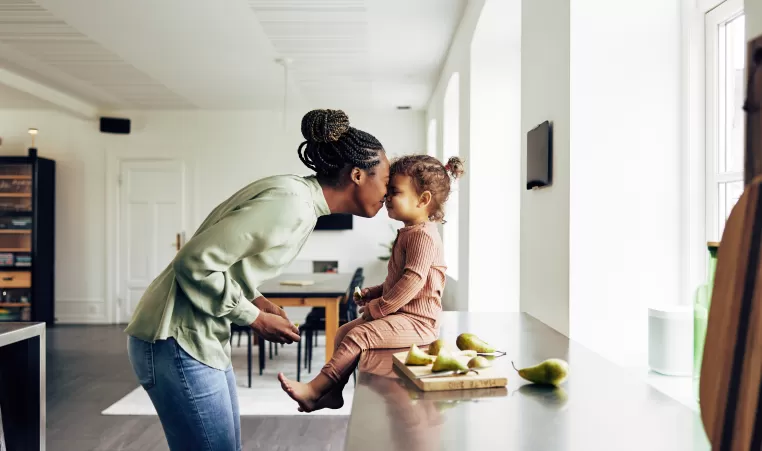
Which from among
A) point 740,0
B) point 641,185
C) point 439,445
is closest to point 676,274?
point 641,185

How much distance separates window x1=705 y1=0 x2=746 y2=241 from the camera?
1.89 metres

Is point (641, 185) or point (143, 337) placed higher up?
point (641, 185)

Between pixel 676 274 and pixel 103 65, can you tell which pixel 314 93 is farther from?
pixel 676 274

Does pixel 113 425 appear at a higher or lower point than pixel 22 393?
lower

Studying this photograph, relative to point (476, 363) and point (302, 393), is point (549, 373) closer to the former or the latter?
point (476, 363)

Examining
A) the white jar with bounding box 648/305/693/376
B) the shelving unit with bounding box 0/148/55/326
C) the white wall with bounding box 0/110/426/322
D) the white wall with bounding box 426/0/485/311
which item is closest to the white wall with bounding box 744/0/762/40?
the white jar with bounding box 648/305/693/376

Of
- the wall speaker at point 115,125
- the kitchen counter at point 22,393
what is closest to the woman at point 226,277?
the kitchen counter at point 22,393

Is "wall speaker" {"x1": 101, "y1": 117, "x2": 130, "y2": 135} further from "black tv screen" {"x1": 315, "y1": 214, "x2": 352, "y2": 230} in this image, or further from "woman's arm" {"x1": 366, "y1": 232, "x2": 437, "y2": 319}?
"woman's arm" {"x1": 366, "y1": 232, "x2": 437, "y2": 319}

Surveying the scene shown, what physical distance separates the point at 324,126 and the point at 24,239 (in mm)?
7492

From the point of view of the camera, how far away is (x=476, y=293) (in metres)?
4.26

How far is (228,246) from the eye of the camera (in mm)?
1335

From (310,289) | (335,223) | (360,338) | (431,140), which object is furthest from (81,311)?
(360,338)

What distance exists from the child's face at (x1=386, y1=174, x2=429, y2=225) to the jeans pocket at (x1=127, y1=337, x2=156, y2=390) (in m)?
0.70

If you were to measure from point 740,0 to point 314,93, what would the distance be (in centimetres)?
562
